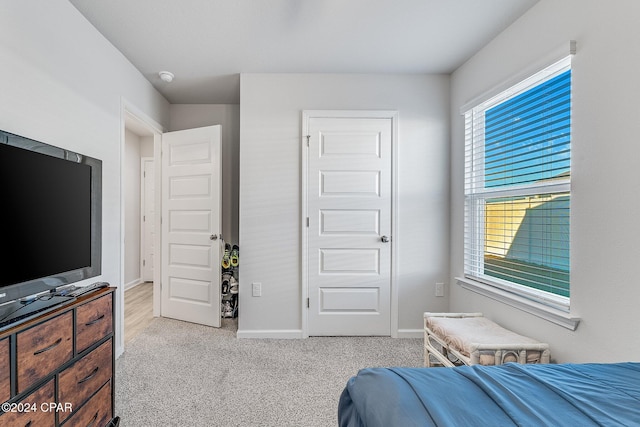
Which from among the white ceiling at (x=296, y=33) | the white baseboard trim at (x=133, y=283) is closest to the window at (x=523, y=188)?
the white ceiling at (x=296, y=33)

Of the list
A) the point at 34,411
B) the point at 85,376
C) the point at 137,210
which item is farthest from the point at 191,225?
the point at 137,210

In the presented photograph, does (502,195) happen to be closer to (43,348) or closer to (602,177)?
(602,177)

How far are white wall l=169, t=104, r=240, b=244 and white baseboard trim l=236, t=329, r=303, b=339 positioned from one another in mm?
1161

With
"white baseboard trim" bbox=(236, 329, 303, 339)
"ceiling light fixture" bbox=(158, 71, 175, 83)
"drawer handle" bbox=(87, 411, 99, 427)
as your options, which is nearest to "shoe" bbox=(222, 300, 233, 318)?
"white baseboard trim" bbox=(236, 329, 303, 339)

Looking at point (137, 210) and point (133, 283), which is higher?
point (137, 210)

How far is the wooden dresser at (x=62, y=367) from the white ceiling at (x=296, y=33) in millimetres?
Answer: 1807

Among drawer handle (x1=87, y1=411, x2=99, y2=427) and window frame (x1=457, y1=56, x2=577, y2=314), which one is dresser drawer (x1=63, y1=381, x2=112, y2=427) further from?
window frame (x1=457, y1=56, x2=577, y2=314)

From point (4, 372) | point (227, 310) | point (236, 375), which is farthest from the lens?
point (227, 310)

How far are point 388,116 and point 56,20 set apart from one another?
2481mm

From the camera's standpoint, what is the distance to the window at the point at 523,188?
1.77 meters

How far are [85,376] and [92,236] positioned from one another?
702mm

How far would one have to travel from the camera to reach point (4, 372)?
3.36ft

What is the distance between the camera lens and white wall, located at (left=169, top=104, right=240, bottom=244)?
3.63 m

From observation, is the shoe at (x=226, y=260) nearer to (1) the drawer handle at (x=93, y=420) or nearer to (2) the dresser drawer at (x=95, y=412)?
(2) the dresser drawer at (x=95, y=412)
